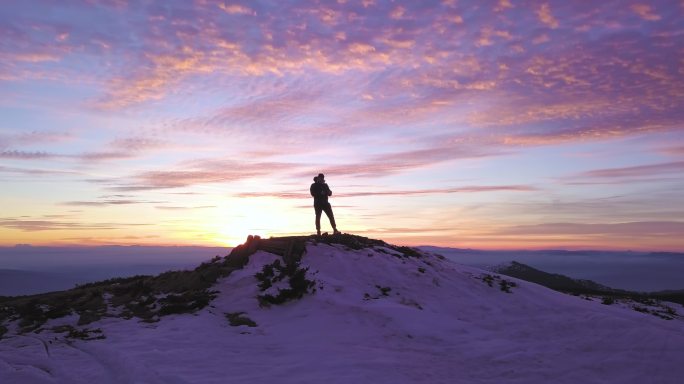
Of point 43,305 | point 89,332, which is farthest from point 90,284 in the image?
point 89,332

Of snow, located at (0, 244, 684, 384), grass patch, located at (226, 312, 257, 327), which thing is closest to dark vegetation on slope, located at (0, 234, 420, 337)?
snow, located at (0, 244, 684, 384)

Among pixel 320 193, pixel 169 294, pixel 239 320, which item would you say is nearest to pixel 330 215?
pixel 320 193

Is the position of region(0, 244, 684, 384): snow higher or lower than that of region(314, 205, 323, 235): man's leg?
lower

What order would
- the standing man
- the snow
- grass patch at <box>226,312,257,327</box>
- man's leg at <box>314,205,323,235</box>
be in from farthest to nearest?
1. man's leg at <box>314,205,323,235</box>
2. the standing man
3. grass patch at <box>226,312,257,327</box>
4. the snow

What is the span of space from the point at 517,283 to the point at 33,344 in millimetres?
14496

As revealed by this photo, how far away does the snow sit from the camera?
852 cm

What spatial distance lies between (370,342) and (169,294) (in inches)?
293

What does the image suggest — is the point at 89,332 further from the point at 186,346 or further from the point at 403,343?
the point at 403,343

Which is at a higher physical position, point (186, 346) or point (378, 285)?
point (378, 285)

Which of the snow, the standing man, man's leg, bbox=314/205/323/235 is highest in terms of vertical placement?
the standing man

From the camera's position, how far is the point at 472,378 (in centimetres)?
884

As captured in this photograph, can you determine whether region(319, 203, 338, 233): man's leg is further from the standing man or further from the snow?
the snow

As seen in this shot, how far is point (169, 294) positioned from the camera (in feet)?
49.4

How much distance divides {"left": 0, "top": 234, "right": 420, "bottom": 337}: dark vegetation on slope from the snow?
513mm
